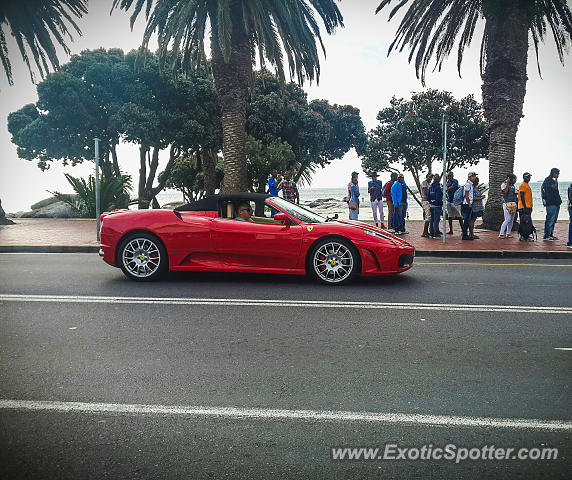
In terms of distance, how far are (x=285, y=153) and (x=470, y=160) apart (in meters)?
11.5

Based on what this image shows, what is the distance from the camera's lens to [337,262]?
843 centimetres

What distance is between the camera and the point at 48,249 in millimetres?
13492

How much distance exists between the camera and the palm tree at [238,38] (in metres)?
17.8

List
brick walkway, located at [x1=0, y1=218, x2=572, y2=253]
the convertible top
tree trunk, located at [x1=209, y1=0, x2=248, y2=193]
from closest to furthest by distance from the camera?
the convertible top < brick walkway, located at [x1=0, y1=218, x2=572, y2=253] < tree trunk, located at [x1=209, y1=0, x2=248, y2=193]

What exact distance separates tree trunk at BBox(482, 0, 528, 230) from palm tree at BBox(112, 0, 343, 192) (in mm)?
5741

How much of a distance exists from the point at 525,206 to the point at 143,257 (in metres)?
10.3

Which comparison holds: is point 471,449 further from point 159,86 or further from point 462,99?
point 462,99

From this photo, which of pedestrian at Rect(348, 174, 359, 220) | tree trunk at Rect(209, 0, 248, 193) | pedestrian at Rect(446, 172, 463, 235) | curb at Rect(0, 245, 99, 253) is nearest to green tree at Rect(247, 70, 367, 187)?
tree trunk at Rect(209, 0, 248, 193)

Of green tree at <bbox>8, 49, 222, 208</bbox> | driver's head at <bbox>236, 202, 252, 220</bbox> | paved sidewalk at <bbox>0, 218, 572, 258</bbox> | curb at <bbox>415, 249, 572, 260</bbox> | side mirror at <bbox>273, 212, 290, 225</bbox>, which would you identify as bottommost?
curb at <bbox>415, 249, 572, 260</bbox>

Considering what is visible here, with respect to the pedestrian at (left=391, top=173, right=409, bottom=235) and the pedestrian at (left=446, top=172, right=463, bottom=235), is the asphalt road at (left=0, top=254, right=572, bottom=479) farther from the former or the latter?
the pedestrian at (left=446, top=172, right=463, bottom=235)

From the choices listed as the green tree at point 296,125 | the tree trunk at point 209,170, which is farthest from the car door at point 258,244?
the tree trunk at point 209,170

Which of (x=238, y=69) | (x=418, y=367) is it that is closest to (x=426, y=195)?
(x=238, y=69)

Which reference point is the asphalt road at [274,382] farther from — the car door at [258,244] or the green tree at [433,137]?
the green tree at [433,137]

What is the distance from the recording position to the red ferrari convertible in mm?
8422
